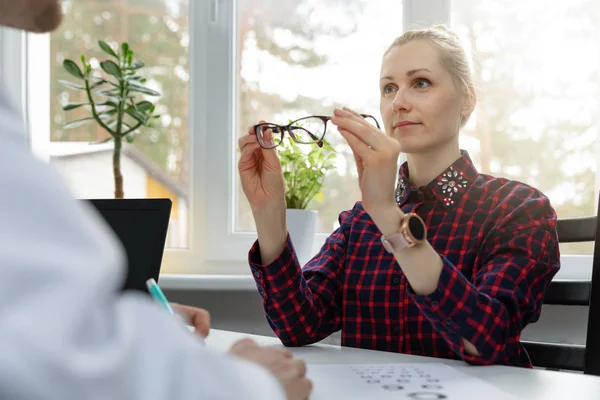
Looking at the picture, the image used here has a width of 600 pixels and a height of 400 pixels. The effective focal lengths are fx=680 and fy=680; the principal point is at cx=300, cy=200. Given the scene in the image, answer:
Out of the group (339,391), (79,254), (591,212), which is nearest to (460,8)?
Result: (591,212)

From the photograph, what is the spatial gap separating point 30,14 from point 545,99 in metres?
1.93

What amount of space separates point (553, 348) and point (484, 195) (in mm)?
318

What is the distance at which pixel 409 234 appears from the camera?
3.40 ft

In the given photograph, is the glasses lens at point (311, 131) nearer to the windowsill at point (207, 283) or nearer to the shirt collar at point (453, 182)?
the shirt collar at point (453, 182)

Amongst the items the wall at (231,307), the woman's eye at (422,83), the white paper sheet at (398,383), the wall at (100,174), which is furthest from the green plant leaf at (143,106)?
the white paper sheet at (398,383)

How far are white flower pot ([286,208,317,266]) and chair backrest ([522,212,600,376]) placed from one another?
75cm

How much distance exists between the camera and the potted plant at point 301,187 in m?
1.95

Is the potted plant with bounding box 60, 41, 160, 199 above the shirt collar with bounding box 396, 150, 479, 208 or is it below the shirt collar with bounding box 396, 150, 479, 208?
above

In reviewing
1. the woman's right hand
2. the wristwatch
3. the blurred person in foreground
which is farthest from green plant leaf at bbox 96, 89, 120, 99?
the blurred person in foreground

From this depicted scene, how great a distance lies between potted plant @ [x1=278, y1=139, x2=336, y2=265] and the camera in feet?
6.40

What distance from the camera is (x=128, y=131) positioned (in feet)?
7.06

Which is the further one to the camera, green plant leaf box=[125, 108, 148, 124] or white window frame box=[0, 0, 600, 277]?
white window frame box=[0, 0, 600, 277]

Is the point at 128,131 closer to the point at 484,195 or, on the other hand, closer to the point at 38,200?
the point at 484,195

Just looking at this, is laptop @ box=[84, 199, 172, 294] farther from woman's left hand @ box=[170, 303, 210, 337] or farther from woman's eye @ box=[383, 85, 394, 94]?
woman's eye @ box=[383, 85, 394, 94]
